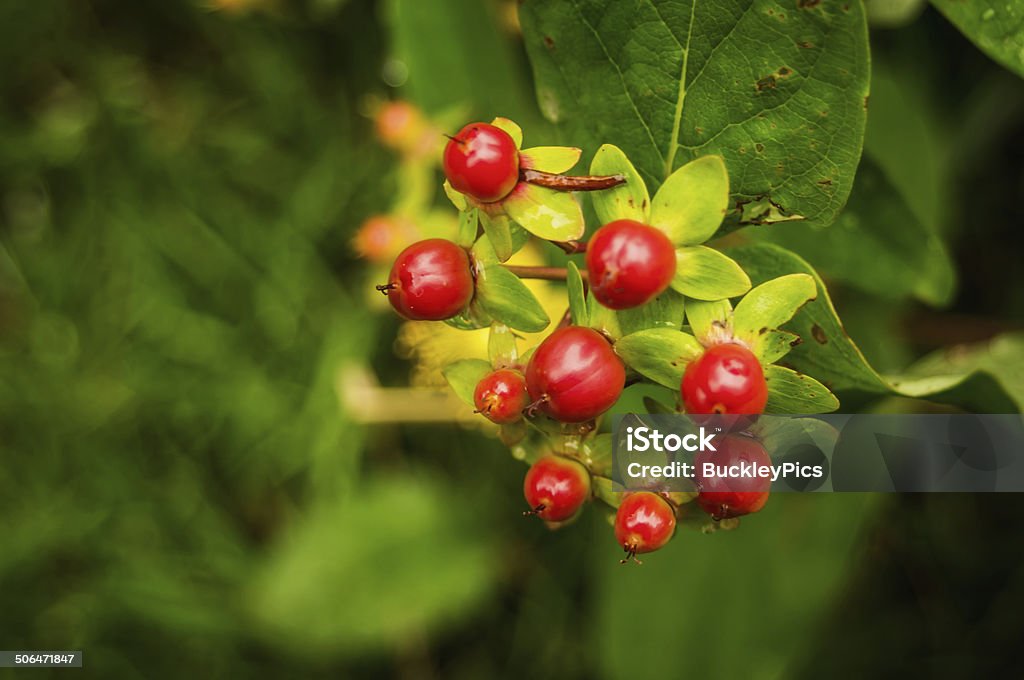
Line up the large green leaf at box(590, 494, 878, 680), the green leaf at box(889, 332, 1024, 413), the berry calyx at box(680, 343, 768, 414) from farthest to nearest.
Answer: the large green leaf at box(590, 494, 878, 680)
the green leaf at box(889, 332, 1024, 413)
the berry calyx at box(680, 343, 768, 414)

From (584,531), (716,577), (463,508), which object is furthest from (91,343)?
(716,577)

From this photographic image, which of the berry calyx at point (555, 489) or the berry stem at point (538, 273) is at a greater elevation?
the berry stem at point (538, 273)

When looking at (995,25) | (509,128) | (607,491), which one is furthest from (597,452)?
(995,25)

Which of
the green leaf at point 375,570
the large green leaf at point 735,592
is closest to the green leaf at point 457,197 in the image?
the large green leaf at point 735,592

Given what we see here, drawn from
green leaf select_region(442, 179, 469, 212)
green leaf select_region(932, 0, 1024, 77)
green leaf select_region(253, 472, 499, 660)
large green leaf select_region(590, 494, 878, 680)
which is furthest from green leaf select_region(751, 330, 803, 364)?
green leaf select_region(253, 472, 499, 660)

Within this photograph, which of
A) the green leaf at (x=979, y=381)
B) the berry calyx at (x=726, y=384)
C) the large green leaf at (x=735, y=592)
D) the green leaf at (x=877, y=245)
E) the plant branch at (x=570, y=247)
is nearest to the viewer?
the berry calyx at (x=726, y=384)

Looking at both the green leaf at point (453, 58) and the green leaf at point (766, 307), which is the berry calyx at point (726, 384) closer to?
the green leaf at point (766, 307)

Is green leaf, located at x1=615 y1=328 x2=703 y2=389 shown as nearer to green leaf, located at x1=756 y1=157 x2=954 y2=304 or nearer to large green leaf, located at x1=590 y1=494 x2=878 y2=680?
green leaf, located at x1=756 y1=157 x2=954 y2=304
